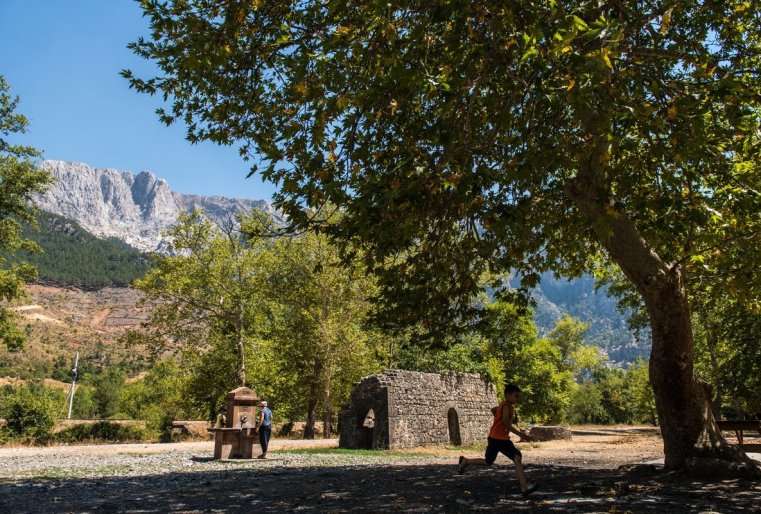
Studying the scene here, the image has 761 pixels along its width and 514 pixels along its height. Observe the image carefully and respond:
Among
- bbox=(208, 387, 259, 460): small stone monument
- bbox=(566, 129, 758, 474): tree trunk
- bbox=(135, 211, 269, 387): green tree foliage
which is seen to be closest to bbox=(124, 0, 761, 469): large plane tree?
bbox=(566, 129, 758, 474): tree trunk

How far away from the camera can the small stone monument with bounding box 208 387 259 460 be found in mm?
16297

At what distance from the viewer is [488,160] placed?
8.26 meters

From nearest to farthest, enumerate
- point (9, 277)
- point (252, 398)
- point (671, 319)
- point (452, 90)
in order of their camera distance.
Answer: point (452, 90) < point (671, 319) < point (252, 398) < point (9, 277)

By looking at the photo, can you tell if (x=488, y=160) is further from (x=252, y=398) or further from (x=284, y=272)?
(x=284, y=272)

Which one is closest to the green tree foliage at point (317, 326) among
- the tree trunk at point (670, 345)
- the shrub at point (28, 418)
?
the shrub at point (28, 418)

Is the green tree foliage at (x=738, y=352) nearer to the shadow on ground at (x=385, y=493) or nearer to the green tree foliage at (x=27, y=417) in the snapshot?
the shadow on ground at (x=385, y=493)

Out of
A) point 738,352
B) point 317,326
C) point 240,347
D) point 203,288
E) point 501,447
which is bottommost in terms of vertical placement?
point 501,447

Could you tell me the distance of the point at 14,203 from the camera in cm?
2391

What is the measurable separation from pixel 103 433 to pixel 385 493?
27.5m

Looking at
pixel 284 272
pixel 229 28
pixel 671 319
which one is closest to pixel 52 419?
pixel 284 272

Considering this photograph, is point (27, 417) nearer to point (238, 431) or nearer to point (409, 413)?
point (238, 431)

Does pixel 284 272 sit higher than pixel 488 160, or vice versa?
pixel 284 272

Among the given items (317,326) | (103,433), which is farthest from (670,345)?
(103,433)

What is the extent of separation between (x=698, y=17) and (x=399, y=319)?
7.38m
